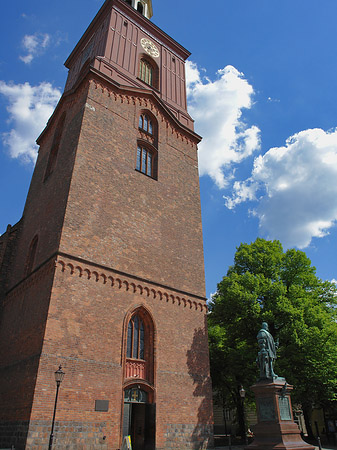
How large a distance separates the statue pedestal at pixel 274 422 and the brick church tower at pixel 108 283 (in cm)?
442

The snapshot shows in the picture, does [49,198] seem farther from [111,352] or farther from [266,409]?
[266,409]

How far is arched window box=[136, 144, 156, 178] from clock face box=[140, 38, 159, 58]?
10.3 meters

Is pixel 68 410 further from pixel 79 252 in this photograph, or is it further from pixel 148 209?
pixel 148 209

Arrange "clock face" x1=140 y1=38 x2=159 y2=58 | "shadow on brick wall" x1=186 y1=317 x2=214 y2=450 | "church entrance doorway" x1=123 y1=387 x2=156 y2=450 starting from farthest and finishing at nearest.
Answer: "clock face" x1=140 y1=38 x2=159 y2=58 → "shadow on brick wall" x1=186 y1=317 x2=214 y2=450 → "church entrance doorway" x1=123 y1=387 x2=156 y2=450

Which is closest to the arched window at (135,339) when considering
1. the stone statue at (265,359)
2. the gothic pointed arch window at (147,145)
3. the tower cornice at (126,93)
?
the stone statue at (265,359)

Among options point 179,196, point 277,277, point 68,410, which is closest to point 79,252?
point 68,410

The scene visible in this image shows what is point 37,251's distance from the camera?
54.6 ft

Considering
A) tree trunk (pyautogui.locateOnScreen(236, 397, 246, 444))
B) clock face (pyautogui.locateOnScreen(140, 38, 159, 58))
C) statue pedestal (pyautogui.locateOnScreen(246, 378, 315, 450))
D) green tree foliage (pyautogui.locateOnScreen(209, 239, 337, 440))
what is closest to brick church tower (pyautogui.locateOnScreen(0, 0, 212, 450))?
green tree foliage (pyautogui.locateOnScreen(209, 239, 337, 440))

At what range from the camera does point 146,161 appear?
2089 cm

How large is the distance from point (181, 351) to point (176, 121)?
14542mm

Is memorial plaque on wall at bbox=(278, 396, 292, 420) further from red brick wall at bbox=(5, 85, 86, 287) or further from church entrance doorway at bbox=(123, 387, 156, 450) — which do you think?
red brick wall at bbox=(5, 85, 86, 287)

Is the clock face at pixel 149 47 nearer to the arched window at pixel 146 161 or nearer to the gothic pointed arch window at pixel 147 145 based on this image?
the gothic pointed arch window at pixel 147 145

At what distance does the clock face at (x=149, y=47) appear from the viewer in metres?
27.1

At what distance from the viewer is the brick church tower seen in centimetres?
1278
